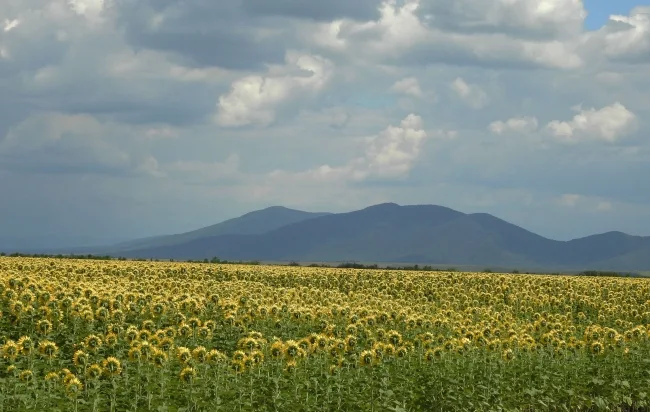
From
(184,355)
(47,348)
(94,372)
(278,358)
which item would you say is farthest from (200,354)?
(47,348)

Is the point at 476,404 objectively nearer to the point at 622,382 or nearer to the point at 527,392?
the point at 527,392

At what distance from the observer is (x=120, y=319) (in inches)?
1093

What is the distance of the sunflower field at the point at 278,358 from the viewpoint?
20.8m

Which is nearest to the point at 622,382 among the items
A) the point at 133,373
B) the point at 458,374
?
the point at 458,374

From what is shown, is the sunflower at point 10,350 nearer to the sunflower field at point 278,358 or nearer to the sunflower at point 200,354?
the sunflower field at point 278,358

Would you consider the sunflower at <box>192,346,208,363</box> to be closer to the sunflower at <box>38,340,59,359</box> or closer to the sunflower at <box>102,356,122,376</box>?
the sunflower at <box>102,356,122,376</box>

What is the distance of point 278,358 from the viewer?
910 inches

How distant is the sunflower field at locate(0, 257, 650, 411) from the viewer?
20.8 meters

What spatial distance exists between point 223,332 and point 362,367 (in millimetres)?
7144

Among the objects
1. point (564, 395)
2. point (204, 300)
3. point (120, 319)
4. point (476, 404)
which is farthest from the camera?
point (204, 300)

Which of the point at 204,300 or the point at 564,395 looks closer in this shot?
the point at 564,395

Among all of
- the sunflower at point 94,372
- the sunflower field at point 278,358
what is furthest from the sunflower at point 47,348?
the sunflower at point 94,372

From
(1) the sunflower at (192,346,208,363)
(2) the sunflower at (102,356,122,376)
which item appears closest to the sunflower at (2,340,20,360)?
(2) the sunflower at (102,356,122,376)

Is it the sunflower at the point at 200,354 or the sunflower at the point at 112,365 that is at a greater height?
the sunflower at the point at 200,354
